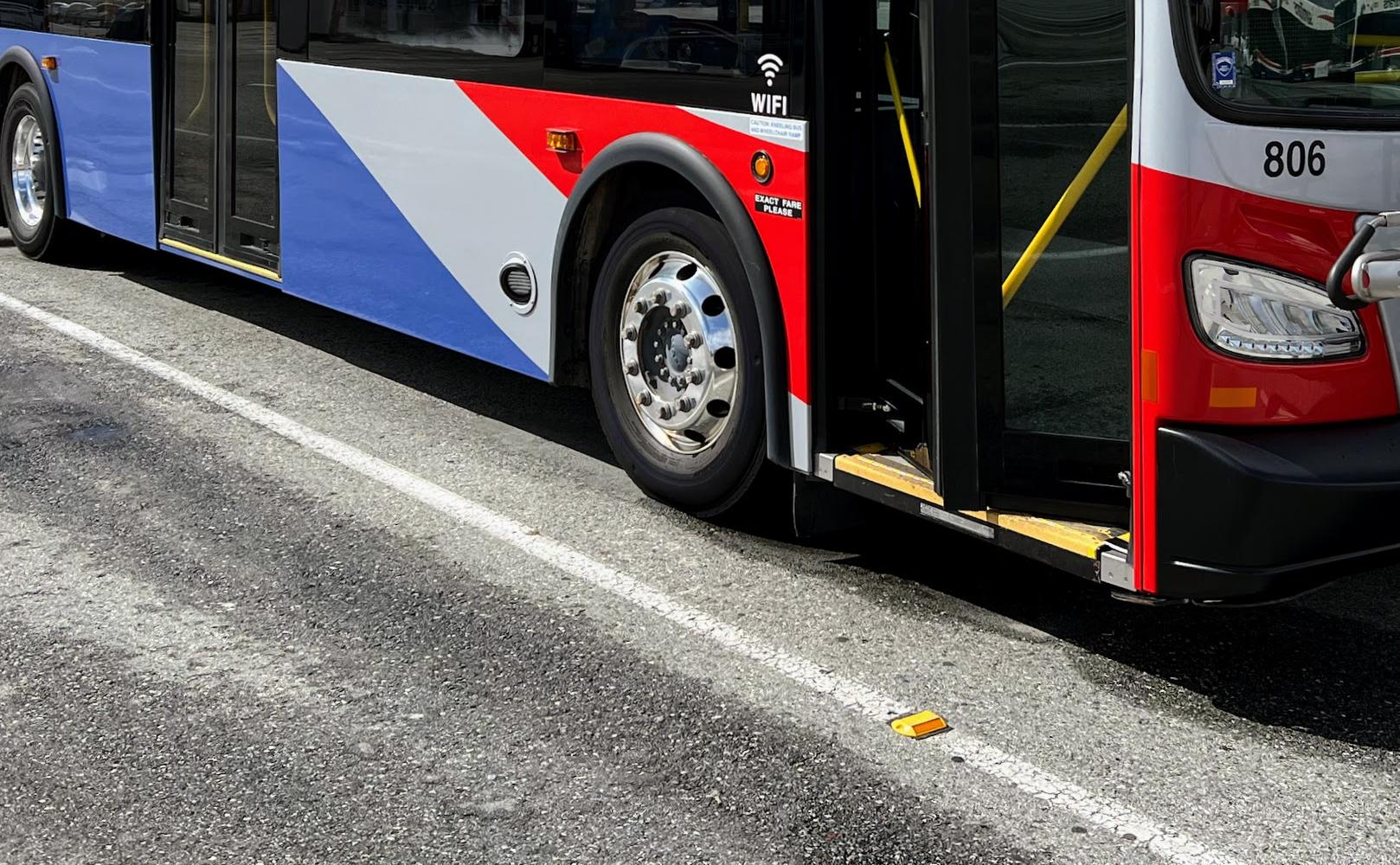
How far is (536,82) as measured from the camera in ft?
19.9

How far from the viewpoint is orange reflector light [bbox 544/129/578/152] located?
5.88 meters

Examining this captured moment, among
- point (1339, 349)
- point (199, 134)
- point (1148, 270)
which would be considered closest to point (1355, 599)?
point (1339, 349)

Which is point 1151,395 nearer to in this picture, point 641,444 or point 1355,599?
point 1355,599

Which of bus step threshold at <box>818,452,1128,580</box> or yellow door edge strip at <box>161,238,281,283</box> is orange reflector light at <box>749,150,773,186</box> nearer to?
bus step threshold at <box>818,452,1128,580</box>

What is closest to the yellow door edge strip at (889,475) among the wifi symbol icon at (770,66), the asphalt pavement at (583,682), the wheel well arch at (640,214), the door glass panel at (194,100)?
the wheel well arch at (640,214)

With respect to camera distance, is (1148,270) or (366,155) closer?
(1148,270)

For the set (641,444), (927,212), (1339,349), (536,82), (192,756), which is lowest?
(192,756)

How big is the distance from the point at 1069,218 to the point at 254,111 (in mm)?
4828

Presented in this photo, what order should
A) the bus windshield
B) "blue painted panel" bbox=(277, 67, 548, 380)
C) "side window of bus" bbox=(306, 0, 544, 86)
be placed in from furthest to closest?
"blue painted panel" bbox=(277, 67, 548, 380), "side window of bus" bbox=(306, 0, 544, 86), the bus windshield

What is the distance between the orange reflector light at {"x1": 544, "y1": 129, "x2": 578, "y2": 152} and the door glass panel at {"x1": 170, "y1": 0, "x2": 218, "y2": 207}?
9.63 feet

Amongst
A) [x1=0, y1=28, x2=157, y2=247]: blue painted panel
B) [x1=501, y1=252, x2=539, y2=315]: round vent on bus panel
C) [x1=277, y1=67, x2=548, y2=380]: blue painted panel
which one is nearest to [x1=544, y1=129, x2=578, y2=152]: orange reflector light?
[x1=501, y1=252, x2=539, y2=315]: round vent on bus panel

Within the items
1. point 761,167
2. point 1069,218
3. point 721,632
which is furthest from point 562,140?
point 1069,218

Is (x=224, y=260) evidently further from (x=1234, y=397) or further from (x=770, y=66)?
(x=1234, y=397)

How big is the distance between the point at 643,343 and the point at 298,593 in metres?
1.44
